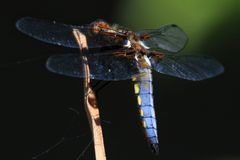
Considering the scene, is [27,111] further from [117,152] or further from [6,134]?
[117,152]

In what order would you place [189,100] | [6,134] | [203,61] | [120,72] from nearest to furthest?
[120,72] < [203,61] < [6,134] < [189,100]

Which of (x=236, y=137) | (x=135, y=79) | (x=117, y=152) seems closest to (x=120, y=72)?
(x=135, y=79)

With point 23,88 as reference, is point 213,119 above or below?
below

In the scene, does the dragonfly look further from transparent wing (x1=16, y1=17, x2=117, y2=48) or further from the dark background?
the dark background

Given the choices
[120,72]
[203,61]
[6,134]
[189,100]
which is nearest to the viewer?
[120,72]

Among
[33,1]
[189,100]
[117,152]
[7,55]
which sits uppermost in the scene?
[33,1]

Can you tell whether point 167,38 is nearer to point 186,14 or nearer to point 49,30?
point 49,30

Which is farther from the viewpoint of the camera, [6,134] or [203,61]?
[6,134]

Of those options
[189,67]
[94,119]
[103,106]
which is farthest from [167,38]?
[103,106]
